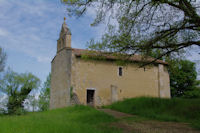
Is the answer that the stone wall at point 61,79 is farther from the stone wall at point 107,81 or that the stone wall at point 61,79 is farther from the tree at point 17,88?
the tree at point 17,88

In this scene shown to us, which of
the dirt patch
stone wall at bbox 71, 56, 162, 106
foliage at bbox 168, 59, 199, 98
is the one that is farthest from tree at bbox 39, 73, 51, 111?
the dirt patch

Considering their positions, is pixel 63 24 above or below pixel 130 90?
above

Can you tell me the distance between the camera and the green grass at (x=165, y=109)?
43.4ft

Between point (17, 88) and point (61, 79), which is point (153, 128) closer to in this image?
point (17, 88)

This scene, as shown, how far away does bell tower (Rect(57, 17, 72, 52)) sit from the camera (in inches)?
925

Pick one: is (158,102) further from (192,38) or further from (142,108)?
(192,38)

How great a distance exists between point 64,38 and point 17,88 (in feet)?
36.3

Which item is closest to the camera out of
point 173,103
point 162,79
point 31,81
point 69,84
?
point 31,81

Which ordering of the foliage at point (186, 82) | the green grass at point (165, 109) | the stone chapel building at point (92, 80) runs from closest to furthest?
the green grass at point (165, 109) < the stone chapel building at point (92, 80) < the foliage at point (186, 82)

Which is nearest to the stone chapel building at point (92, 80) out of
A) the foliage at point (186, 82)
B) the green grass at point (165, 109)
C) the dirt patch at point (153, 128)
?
the green grass at point (165, 109)

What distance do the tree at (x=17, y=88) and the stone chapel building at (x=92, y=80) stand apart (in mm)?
6731

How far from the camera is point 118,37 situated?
12.3m

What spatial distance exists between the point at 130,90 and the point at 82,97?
6128 millimetres

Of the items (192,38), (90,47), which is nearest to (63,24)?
(90,47)
